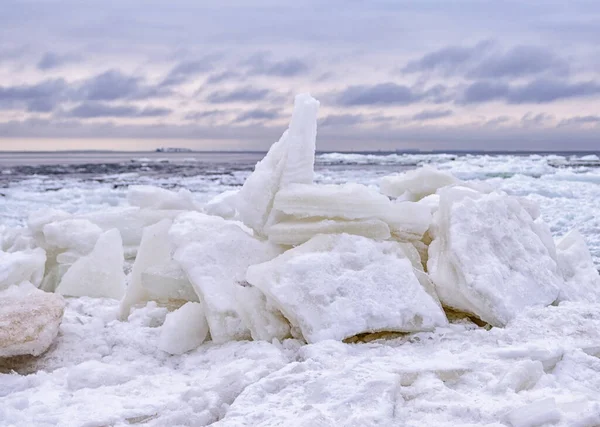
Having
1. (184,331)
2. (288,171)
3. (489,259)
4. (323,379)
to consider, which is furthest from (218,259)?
(489,259)

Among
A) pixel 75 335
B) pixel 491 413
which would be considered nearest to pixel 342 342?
pixel 491 413

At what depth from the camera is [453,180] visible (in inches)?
209

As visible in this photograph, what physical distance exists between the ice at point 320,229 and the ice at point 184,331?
0.60m

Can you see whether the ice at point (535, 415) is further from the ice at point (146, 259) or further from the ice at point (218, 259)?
the ice at point (146, 259)

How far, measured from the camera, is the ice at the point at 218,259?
310 cm

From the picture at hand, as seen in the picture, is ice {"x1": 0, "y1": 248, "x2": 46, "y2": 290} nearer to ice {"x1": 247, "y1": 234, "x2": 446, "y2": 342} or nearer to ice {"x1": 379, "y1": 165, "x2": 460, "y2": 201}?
ice {"x1": 247, "y1": 234, "x2": 446, "y2": 342}

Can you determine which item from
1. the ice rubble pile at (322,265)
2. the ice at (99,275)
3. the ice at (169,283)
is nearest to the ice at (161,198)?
the ice at (99,275)

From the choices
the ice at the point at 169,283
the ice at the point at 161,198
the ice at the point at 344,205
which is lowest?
the ice at the point at 169,283

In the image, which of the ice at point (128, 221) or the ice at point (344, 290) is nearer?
the ice at point (344, 290)

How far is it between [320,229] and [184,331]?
91 centimetres

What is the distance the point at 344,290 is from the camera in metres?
3.04

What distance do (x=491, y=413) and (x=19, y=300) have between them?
2466 millimetres

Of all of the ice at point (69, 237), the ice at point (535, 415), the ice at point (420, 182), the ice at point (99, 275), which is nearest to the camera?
the ice at point (535, 415)

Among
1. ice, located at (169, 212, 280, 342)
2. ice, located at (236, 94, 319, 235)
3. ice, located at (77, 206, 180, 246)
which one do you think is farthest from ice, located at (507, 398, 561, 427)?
ice, located at (77, 206, 180, 246)
